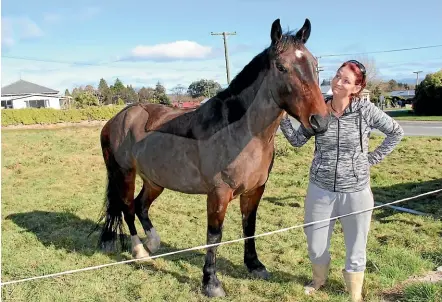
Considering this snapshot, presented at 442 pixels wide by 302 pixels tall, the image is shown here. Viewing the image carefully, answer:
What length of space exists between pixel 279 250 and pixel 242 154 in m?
1.74

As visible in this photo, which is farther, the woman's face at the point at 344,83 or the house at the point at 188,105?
the house at the point at 188,105

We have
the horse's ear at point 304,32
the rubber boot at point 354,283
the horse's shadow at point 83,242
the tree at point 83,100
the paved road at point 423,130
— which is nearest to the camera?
the horse's ear at point 304,32

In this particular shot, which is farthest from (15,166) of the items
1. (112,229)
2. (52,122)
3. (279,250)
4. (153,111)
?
(52,122)

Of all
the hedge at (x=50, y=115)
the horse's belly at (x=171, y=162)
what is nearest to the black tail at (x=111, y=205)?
the horse's belly at (x=171, y=162)

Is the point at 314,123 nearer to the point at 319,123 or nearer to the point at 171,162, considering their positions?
the point at 319,123

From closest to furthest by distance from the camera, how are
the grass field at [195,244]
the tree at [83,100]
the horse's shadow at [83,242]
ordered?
1. the grass field at [195,244]
2. the horse's shadow at [83,242]
3. the tree at [83,100]

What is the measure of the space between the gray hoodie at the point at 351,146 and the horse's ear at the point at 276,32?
70cm

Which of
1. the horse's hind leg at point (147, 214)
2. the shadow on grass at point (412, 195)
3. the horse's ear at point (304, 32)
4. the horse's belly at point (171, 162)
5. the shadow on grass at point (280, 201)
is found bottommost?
the shadow on grass at point (412, 195)

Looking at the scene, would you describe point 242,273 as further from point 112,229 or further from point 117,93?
point 117,93

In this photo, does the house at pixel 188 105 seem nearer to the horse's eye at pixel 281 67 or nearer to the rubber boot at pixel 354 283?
the horse's eye at pixel 281 67

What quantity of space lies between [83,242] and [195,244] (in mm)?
1437

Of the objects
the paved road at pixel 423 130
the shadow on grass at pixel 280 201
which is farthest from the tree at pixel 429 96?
the shadow on grass at pixel 280 201

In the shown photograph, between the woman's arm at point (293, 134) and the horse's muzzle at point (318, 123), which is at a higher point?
the horse's muzzle at point (318, 123)

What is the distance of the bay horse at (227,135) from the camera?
9.02 ft
